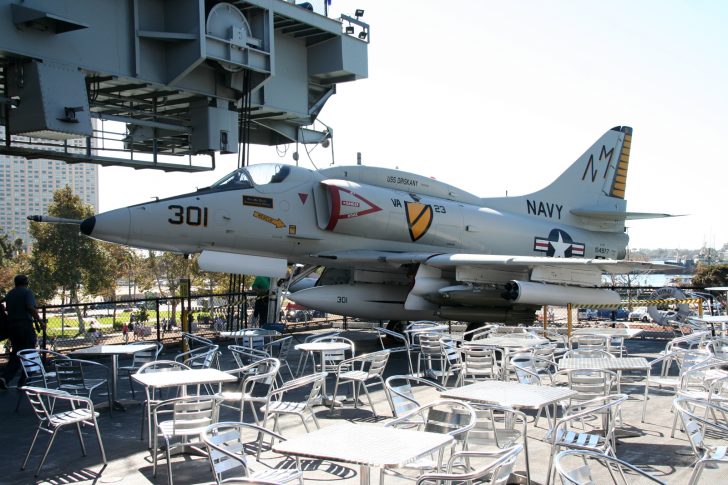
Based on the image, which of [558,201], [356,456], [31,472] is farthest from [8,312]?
[558,201]

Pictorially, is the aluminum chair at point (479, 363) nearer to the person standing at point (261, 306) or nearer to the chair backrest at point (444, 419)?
the chair backrest at point (444, 419)

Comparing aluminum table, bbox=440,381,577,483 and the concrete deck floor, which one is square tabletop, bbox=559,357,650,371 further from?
aluminum table, bbox=440,381,577,483

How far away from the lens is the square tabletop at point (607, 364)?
711 centimetres

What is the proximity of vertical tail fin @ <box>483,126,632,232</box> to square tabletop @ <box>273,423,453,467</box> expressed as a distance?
565 inches

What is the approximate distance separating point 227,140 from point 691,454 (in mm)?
12954

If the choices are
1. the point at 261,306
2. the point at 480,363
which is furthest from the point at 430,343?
the point at 261,306

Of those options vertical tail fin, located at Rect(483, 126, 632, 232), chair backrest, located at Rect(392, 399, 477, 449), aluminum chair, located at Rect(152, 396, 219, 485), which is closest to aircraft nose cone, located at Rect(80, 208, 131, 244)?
aluminum chair, located at Rect(152, 396, 219, 485)

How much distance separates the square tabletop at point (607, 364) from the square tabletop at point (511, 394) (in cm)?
140

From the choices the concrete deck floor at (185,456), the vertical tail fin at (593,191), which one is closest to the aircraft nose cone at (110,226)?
the concrete deck floor at (185,456)

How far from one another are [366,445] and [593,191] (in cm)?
1665

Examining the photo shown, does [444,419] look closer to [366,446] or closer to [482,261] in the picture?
[366,446]

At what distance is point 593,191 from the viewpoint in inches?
746

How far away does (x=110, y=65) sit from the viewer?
13742 mm

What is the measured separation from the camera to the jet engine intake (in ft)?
42.8
